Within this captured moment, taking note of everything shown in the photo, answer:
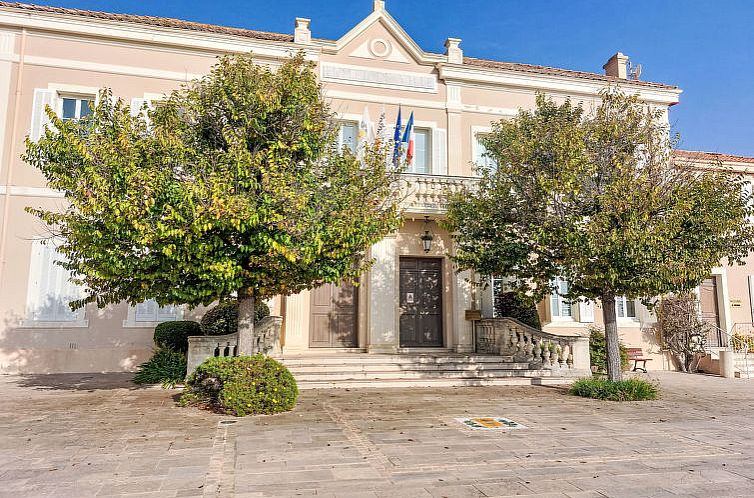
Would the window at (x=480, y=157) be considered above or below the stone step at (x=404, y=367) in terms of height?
above

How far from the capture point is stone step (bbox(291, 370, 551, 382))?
1026 centimetres

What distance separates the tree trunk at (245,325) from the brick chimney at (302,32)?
26.5 feet

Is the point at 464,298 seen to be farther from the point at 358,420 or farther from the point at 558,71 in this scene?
the point at 558,71

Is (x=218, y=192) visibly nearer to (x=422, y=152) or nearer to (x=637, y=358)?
(x=422, y=152)

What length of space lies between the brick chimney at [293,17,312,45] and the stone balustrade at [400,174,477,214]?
482 cm

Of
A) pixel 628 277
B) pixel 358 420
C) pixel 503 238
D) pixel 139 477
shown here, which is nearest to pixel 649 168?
pixel 628 277

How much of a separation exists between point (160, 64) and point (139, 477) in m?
11.2

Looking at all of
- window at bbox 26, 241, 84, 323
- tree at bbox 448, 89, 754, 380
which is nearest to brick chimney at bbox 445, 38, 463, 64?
tree at bbox 448, 89, 754, 380

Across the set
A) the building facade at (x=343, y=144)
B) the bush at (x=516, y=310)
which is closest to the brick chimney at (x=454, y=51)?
the building facade at (x=343, y=144)

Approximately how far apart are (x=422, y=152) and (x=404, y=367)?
613 cm

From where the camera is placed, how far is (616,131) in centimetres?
898

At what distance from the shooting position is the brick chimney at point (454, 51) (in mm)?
14539

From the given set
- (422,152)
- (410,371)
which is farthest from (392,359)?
(422,152)

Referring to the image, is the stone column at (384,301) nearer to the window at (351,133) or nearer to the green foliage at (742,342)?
the window at (351,133)
